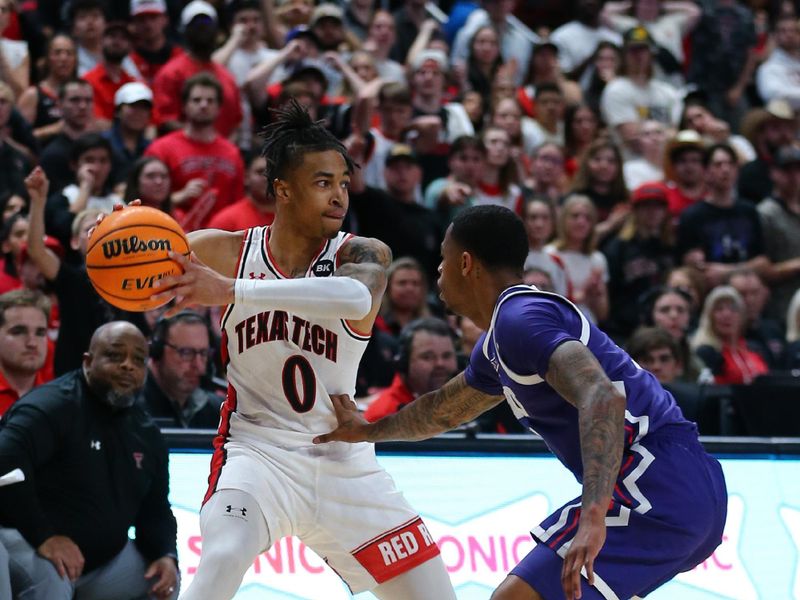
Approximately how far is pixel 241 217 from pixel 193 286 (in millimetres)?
4628

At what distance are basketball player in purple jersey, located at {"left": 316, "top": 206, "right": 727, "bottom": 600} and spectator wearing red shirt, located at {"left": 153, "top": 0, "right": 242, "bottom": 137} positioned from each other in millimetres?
6445

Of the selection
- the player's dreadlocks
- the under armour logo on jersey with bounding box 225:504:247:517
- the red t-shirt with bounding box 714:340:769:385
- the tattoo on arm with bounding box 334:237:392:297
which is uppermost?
the player's dreadlocks

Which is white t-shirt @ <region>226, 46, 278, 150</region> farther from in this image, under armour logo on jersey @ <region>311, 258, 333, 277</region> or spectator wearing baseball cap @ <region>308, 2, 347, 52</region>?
under armour logo on jersey @ <region>311, 258, 333, 277</region>

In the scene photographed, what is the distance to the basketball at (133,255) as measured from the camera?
4.64m

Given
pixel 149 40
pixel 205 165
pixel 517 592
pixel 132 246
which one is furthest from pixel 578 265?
pixel 517 592

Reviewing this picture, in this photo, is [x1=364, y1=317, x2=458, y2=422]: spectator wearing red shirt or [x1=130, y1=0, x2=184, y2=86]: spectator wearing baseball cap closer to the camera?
[x1=364, y1=317, x2=458, y2=422]: spectator wearing red shirt

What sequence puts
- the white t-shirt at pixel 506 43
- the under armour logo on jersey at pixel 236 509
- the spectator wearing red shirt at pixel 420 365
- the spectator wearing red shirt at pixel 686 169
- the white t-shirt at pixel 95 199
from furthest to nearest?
1. the white t-shirt at pixel 506 43
2. the spectator wearing red shirt at pixel 686 169
3. the white t-shirt at pixel 95 199
4. the spectator wearing red shirt at pixel 420 365
5. the under armour logo on jersey at pixel 236 509

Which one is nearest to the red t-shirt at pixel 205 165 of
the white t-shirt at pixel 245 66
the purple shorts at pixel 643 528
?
the white t-shirt at pixel 245 66

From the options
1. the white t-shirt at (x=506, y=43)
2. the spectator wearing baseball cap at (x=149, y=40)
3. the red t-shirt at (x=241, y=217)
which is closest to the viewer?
the red t-shirt at (x=241, y=217)

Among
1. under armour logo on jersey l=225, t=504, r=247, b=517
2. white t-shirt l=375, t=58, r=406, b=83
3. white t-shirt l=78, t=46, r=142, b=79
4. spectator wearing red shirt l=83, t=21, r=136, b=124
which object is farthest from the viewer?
white t-shirt l=375, t=58, r=406, b=83

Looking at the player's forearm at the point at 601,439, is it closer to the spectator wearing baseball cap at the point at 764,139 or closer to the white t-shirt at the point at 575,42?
the spectator wearing baseball cap at the point at 764,139

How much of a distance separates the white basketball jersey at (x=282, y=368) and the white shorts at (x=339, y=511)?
0.32ft

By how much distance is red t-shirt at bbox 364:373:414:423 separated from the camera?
7.66 metres

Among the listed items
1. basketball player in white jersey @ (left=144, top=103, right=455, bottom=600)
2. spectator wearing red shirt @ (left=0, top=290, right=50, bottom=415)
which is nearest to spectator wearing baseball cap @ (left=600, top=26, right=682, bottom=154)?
spectator wearing red shirt @ (left=0, top=290, right=50, bottom=415)
